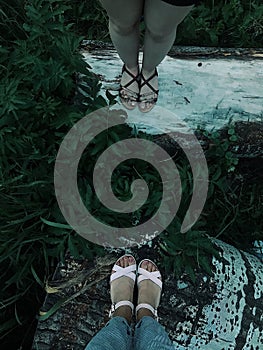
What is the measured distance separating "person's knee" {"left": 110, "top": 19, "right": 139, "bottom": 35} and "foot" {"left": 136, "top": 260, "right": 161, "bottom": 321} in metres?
0.95

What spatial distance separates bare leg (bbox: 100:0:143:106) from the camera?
1.83 meters

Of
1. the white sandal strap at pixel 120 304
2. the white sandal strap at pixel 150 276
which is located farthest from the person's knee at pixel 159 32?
the white sandal strap at pixel 120 304

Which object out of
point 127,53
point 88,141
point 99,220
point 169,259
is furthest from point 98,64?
point 169,259

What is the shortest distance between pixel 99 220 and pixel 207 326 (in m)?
0.60

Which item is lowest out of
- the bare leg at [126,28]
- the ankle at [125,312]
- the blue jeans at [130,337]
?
the ankle at [125,312]

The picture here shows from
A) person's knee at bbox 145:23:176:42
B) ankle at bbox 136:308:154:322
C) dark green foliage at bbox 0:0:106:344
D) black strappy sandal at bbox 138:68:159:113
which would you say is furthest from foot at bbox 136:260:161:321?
person's knee at bbox 145:23:176:42

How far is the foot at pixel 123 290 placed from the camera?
2.16 meters

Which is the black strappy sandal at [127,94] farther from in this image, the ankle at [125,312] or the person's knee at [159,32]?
the ankle at [125,312]

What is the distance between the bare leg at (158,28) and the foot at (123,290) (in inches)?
29.8

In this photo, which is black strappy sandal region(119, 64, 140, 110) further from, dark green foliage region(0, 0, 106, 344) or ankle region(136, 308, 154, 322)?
ankle region(136, 308, 154, 322)

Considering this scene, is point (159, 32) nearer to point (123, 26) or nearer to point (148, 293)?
point (123, 26)

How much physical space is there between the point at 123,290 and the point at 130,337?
0.22 m

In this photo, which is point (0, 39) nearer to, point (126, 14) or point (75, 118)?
point (75, 118)

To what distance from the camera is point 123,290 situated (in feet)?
7.48
